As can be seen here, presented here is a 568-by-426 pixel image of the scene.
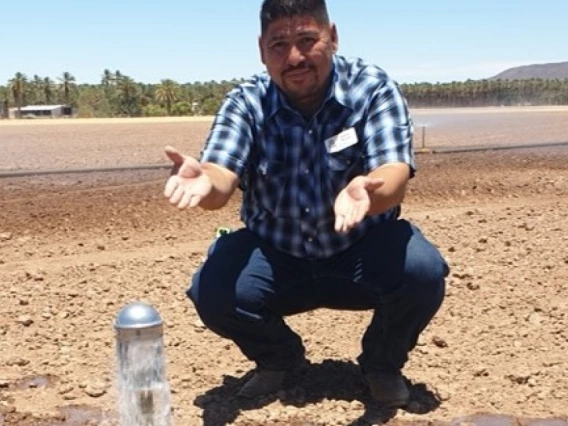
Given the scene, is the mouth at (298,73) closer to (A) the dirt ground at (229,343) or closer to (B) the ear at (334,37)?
(B) the ear at (334,37)

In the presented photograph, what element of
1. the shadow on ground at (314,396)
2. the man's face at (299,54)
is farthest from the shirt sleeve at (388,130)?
the shadow on ground at (314,396)

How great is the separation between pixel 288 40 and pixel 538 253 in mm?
3123

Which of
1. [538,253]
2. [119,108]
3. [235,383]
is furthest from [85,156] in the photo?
[119,108]

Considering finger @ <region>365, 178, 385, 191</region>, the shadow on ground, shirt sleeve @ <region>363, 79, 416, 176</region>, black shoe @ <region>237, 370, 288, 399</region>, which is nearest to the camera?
finger @ <region>365, 178, 385, 191</region>

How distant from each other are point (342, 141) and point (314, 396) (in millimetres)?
1037

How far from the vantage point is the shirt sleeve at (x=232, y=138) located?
334cm

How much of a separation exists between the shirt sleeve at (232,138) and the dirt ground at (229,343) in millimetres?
946

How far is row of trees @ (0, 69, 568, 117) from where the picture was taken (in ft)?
305

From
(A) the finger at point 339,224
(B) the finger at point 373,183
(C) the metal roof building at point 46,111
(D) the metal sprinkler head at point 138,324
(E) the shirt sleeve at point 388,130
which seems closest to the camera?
(D) the metal sprinkler head at point 138,324

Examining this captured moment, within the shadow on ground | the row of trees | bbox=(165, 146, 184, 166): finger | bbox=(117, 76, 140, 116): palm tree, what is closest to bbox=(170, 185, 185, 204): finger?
bbox=(165, 146, 184, 166): finger

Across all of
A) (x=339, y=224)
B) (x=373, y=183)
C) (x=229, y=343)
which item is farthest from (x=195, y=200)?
(x=229, y=343)

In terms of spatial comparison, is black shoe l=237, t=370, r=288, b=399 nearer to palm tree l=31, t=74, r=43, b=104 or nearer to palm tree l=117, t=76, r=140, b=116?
palm tree l=117, t=76, r=140, b=116

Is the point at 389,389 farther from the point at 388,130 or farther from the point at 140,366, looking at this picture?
the point at 140,366

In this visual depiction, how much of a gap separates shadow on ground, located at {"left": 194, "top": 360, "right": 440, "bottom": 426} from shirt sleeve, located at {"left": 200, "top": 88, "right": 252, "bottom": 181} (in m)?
0.88
